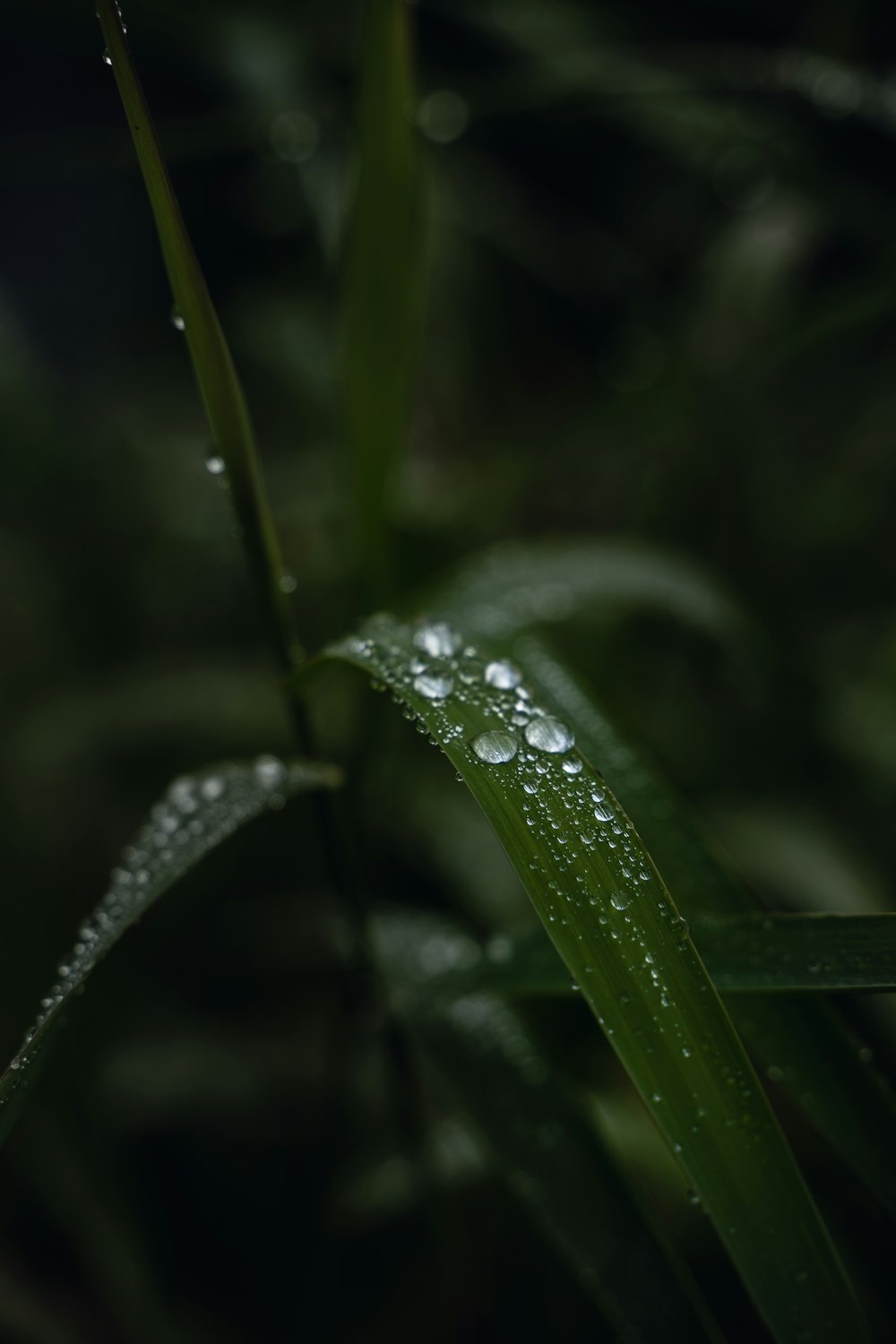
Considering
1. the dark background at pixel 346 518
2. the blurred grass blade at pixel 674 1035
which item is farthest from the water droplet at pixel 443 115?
the blurred grass blade at pixel 674 1035

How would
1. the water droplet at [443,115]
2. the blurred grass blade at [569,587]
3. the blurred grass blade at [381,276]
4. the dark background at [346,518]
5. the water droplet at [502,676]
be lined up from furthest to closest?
the water droplet at [443,115] → the dark background at [346,518] → the blurred grass blade at [569,587] → the blurred grass blade at [381,276] → the water droplet at [502,676]

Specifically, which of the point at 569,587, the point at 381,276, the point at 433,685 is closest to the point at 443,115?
the point at 381,276

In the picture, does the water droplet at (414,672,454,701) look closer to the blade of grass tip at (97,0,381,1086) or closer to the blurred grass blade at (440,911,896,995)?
the blade of grass tip at (97,0,381,1086)

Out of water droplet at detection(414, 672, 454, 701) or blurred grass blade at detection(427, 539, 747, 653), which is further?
blurred grass blade at detection(427, 539, 747, 653)

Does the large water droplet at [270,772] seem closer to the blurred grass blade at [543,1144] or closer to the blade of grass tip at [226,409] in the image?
the blade of grass tip at [226,409]

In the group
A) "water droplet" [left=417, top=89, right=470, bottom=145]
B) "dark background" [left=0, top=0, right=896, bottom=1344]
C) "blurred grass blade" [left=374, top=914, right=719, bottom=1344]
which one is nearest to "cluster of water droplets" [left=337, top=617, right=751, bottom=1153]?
"blurred grass blade" [left=374, top=914, right=719, bottom=1344]

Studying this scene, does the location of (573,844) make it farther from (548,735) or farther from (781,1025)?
(781,1025)

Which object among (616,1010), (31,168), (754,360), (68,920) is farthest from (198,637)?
(616,1010)
